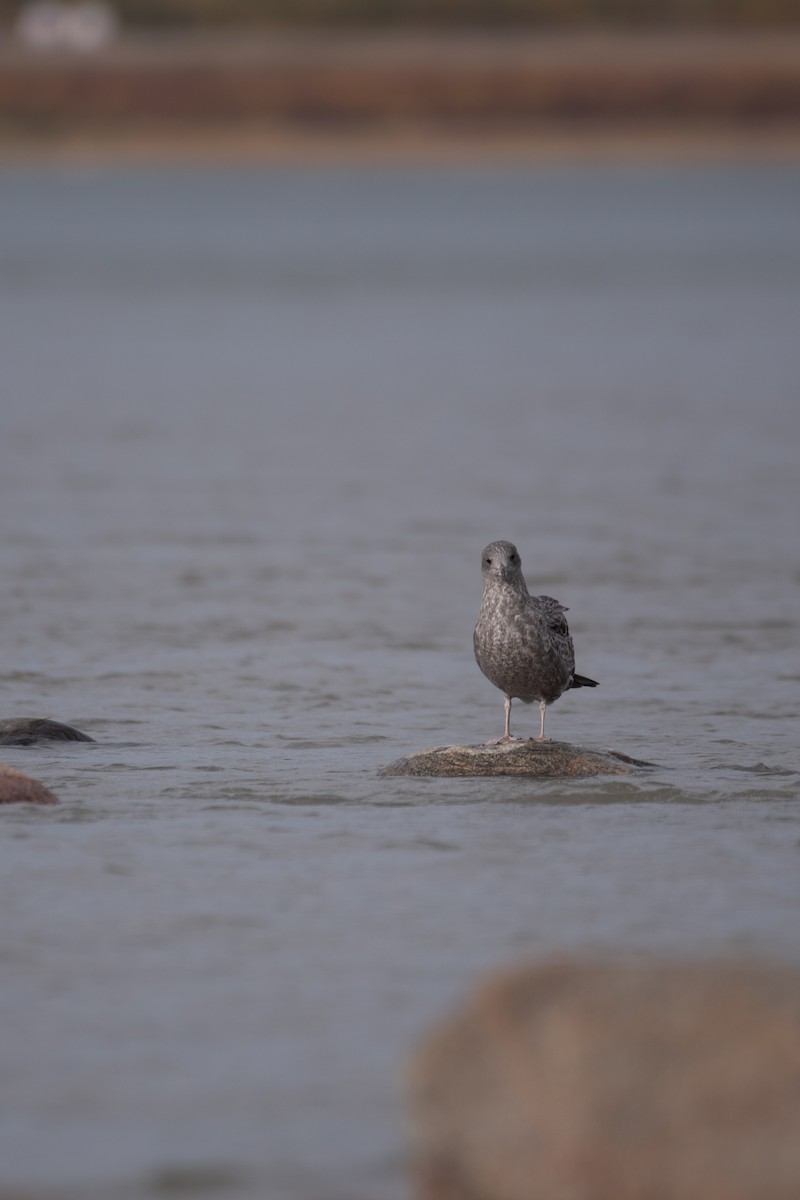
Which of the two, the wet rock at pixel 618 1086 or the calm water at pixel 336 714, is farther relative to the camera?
the calm water at pixel 336 714

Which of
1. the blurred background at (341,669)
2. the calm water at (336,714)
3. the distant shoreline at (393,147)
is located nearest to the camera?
the calm water at (336,714)

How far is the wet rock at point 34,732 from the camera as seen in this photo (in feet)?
35.6

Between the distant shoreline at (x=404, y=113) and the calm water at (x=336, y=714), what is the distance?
30701mm

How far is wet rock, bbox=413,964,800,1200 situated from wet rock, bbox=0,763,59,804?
4.50 m

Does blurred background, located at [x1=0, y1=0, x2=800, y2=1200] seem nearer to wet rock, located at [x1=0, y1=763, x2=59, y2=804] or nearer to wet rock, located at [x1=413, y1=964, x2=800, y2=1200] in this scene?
wet rock, located at [x1=0, y1=763, x2=59, y2=804]

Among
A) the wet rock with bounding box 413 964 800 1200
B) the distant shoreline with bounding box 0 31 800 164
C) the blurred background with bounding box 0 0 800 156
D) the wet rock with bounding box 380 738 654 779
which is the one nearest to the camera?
the wet rock with bounding box 413 964 800 1200

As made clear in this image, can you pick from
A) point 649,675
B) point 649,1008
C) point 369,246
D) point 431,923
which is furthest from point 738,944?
point 369,246

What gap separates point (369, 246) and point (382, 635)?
4540 centimetres

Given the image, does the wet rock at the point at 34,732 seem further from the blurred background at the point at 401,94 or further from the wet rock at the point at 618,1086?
the blurred background at the point at 401,94

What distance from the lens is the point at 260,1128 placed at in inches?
237

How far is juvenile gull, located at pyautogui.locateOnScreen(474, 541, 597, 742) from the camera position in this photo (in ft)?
31.1

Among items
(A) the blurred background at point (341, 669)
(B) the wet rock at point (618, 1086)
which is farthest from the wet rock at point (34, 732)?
(B) the wet rock at point (618, 1086)

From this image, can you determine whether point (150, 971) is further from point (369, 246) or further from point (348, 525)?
point (369, 246)

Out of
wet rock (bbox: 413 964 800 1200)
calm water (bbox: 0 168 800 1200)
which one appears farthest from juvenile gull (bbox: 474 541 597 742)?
wet rock (bbox: 413 964 800 1200)
